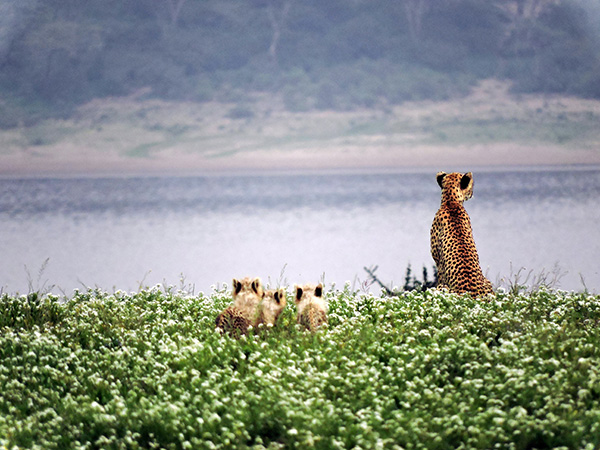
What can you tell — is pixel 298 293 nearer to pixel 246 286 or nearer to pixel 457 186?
pixel 246 286

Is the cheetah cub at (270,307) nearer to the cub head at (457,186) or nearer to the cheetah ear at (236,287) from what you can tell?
the cheetah ear at (236,287)

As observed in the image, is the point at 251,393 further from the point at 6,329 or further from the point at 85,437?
the point at 6,329

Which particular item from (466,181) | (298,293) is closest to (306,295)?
(298,293)

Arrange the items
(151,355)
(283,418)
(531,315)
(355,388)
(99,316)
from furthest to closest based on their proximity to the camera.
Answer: (99,316) < (531,315) < (151,355) < (355,388) < (283,418)

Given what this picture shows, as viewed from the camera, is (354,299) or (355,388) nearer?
(355,388)

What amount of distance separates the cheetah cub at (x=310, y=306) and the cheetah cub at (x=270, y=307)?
18 centimetres

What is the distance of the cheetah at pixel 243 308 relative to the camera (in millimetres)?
7527

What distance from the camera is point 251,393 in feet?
19.0

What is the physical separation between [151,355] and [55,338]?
1.06 m

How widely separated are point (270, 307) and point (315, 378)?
178 cm

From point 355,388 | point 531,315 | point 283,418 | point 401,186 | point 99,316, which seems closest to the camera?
point 283,418

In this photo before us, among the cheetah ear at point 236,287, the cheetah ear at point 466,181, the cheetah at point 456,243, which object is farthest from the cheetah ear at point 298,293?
the cheetah ear at point 466,181

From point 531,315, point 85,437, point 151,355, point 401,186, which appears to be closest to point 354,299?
point 531,315

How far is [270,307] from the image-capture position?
7.59 m
